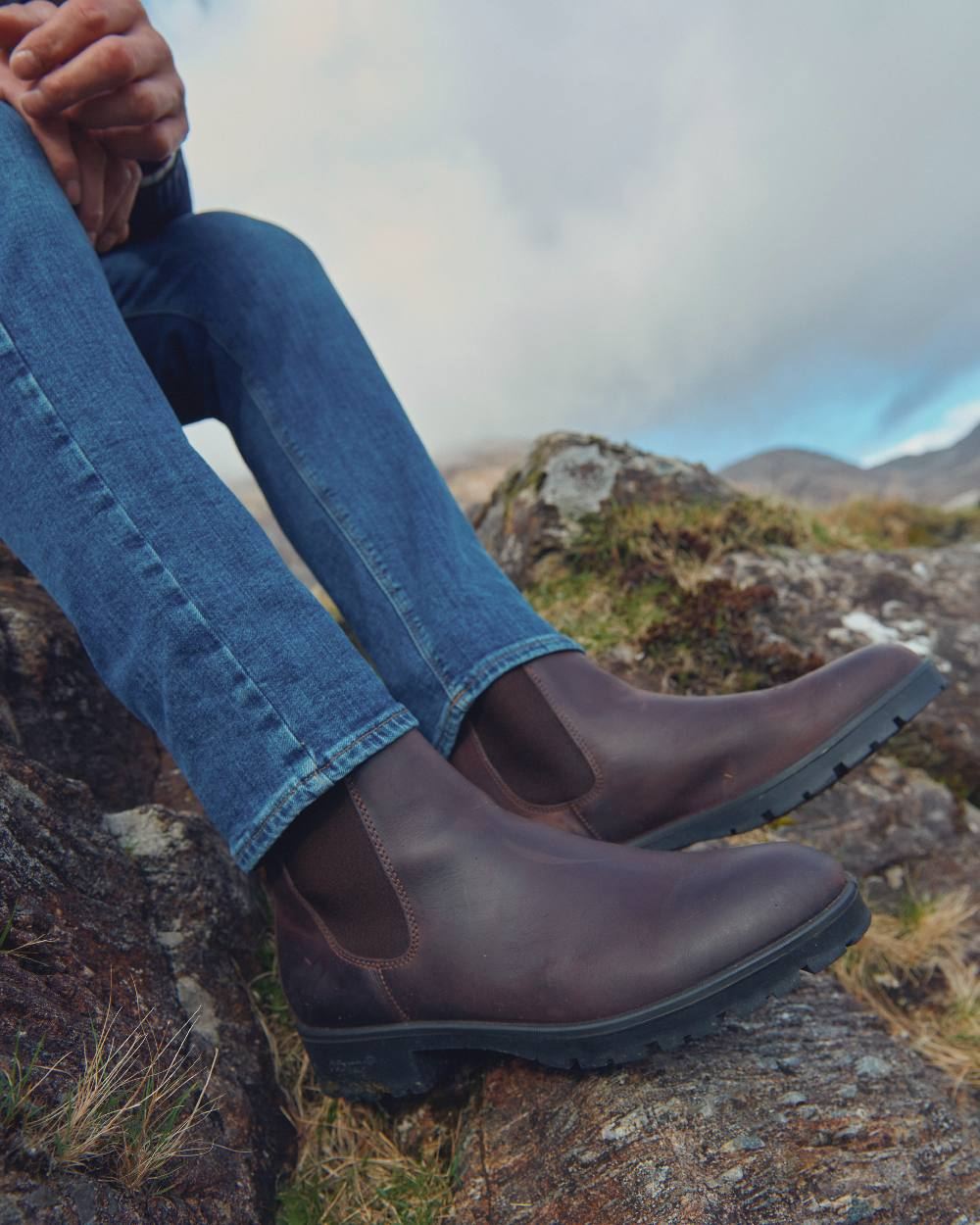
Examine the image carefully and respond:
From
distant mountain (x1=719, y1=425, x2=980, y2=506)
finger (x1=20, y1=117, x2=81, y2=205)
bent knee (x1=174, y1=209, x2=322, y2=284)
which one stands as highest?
finger (x1=20, y1=117, x2=81, y2=205)

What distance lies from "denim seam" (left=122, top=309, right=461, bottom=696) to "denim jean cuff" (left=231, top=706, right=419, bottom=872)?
33cm

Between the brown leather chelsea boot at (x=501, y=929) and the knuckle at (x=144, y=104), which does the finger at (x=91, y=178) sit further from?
the brown leather chelsea boot at (x=501, y=929)

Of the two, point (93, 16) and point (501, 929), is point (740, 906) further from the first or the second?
point (93, 16)

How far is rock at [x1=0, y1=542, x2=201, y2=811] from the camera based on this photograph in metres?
1.72

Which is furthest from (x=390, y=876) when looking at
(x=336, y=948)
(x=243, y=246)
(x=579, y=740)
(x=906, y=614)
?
(x=906, y=614)

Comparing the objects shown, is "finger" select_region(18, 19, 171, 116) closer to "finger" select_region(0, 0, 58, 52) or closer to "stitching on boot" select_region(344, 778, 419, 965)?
"finger" select_region(0, 0, 58, 52)

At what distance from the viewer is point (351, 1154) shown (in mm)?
1358

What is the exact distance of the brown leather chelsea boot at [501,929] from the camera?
114 centimetres

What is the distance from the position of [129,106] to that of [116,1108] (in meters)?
1.53

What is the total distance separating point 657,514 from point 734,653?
2.37 ft

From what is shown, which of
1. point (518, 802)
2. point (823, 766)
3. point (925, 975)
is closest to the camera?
point (823, 766)

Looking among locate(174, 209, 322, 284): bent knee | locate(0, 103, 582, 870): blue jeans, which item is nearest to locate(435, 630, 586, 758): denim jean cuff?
locate(0, 103, 582, 870): blue jeans

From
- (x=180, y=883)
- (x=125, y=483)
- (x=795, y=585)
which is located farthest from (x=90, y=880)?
(x=795, y=585)

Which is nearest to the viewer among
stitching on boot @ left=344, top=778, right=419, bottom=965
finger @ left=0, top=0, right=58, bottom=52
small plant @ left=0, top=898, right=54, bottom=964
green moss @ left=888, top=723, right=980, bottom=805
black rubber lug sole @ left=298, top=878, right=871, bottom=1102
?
small plant @ left=0, top=898, right=54, bottom=964
